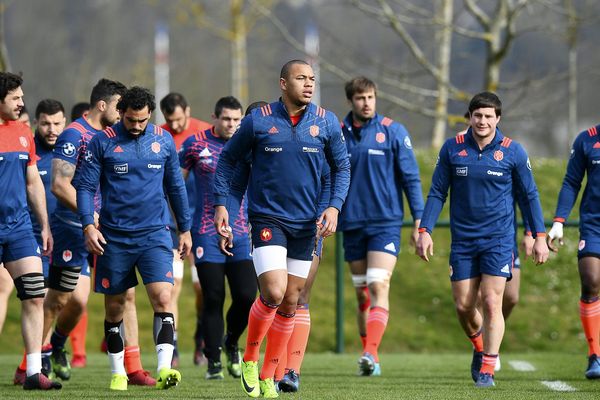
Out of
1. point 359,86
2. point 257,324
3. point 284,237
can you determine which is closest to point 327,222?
point 284,237

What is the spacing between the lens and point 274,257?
8.17 metres

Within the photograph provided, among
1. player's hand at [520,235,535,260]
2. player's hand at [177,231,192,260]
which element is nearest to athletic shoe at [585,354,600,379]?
player's hand at [520,235,535,260]

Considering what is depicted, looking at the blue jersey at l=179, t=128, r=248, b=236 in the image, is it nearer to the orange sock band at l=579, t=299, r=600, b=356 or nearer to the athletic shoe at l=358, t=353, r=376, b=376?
the athletic shoe at l=358, t=353, r=376, b=376

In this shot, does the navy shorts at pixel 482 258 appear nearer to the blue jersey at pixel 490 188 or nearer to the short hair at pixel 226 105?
the blue jersey at pixel 490 188

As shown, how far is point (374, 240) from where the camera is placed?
37.1 ft

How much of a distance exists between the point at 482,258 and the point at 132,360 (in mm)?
3047

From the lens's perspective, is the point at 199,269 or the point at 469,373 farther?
the point at 469,373

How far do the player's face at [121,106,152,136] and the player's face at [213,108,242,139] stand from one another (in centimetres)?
190

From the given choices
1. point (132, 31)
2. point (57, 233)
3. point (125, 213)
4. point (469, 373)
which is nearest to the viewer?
point (125, 213)

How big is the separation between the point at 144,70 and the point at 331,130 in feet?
119

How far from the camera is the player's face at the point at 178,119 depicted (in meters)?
12.3

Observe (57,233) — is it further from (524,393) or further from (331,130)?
(524,393)

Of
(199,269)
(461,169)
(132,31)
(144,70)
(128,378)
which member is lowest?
(128,378)

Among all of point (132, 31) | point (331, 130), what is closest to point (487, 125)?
point (331, 130)
